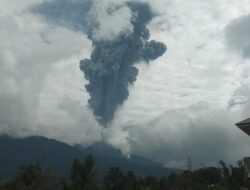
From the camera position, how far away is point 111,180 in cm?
13588

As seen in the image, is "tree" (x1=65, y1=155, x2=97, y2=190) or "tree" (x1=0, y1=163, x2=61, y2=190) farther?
"tree" (x1=65, y1=155, x2=97, y2=190)

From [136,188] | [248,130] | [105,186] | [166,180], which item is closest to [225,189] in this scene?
[136,188]

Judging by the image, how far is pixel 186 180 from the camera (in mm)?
141250

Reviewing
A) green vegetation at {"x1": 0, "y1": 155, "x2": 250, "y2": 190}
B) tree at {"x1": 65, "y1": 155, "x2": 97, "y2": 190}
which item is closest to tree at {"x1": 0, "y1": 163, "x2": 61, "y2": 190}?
green vegetation at {"x1": 0, "y1": 155, "x2": 250, "y2": 190}

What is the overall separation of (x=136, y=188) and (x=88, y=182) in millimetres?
32098

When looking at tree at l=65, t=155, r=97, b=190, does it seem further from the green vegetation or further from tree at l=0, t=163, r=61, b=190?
tree at l=0, t=163, r=61, b=190

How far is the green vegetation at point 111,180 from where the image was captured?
90938 millimetres

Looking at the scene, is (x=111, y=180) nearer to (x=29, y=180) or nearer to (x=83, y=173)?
(x=83, y=173)

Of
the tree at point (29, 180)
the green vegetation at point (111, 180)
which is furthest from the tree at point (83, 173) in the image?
the tree at point (29, 180)

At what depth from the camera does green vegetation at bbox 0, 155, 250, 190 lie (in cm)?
9094

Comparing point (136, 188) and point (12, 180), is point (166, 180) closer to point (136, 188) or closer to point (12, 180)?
point (136, 188)

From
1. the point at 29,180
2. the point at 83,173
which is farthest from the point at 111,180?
the point at 29,180

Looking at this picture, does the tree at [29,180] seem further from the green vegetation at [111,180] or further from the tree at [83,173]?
the tree at [83,173]

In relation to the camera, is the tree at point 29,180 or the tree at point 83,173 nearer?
the tree at point 29,180
